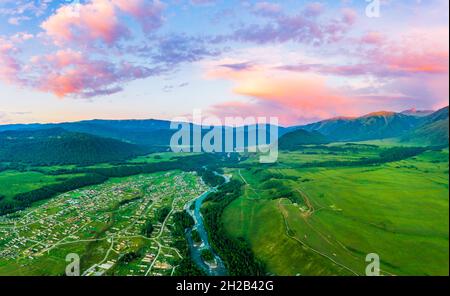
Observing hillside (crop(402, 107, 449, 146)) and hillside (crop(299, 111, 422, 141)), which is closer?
hillside (crop(402, 107, 449, 146))

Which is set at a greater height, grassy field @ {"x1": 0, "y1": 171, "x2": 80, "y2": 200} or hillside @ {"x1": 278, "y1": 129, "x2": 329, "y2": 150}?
hillside @ {"x1": 278, "y1": 129, "x2": 329, "y2": 150}

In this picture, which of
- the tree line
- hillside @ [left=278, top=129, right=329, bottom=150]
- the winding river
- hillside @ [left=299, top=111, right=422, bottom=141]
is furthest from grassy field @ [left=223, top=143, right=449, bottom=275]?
hillside @ [left=299, top=111, right=422, bottom=141]

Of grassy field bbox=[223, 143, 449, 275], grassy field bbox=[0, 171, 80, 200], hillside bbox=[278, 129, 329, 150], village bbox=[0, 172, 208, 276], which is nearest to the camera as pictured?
grassy field bbox=[223, 143, 449, 275]

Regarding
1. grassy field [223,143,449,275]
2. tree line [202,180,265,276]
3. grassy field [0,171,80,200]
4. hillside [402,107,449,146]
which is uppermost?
hillside [402,107,449,146]

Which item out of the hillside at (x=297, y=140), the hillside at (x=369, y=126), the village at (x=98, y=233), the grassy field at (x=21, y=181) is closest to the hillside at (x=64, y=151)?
the grassy field at (x=21, y=181)

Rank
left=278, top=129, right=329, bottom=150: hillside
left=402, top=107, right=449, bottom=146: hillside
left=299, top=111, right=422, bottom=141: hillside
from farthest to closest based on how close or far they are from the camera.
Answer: left=299, top=111, right=422, bottom=141: hillside → left=278, top=129, right=329, bottom=150: hillside → left=402, top=107, right=449, bottom=146: hillside

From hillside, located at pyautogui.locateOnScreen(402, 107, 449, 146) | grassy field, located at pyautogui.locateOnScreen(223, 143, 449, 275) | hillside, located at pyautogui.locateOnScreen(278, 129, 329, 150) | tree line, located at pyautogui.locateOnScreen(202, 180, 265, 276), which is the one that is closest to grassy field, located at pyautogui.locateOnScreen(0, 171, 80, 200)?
tree line, located at pyautogui.locateOnScreen(202, 180, 265, 276)

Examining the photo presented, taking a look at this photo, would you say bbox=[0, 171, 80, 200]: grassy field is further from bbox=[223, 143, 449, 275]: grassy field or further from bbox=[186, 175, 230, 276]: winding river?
bbox=[223, 143, 449, 275]: grassy field

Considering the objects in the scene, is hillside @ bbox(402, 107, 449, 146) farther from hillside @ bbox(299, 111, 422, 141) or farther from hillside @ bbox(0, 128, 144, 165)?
hillside @ bbox(299, 111, 422, 141)
